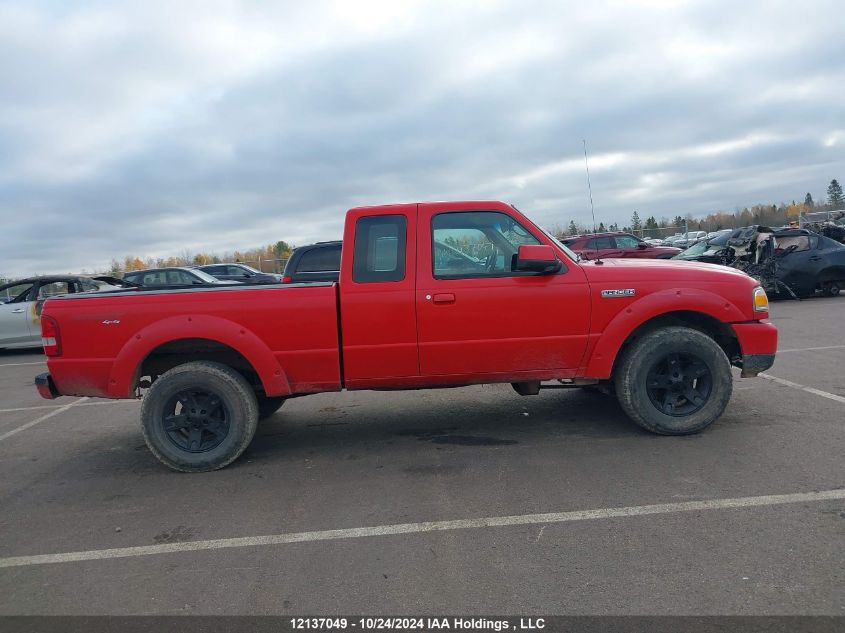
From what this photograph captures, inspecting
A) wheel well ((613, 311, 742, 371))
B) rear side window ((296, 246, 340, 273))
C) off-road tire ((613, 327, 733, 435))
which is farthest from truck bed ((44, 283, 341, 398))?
rear side window ((296, 246, 340, 273))

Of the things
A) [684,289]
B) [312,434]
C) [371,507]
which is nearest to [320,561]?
[371,507]

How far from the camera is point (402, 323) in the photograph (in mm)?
4926

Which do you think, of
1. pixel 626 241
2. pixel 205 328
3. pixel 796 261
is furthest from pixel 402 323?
pixel 626 241

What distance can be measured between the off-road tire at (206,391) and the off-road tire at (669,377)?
3123 mm

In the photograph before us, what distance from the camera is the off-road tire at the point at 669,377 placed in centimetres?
508

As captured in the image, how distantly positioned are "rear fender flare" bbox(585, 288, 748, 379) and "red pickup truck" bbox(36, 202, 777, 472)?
11 millimetres

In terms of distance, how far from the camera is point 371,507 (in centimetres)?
411

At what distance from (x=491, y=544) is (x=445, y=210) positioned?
108 inches

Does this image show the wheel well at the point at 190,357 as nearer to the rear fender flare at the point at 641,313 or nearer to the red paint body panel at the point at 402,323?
the red paint body panel at the point at 402,323

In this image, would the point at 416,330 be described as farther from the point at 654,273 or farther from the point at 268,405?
the point at 268,405

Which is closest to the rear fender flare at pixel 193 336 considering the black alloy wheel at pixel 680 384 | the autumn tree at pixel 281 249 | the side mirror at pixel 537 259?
the side mirror at pixel 537 259

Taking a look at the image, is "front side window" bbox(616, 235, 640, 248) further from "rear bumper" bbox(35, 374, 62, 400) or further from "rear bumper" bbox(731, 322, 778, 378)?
"rear bumper" bbox(35, 374, 62, 400)

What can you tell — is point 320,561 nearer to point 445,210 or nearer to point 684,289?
point 445,210

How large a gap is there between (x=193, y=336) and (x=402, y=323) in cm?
165
